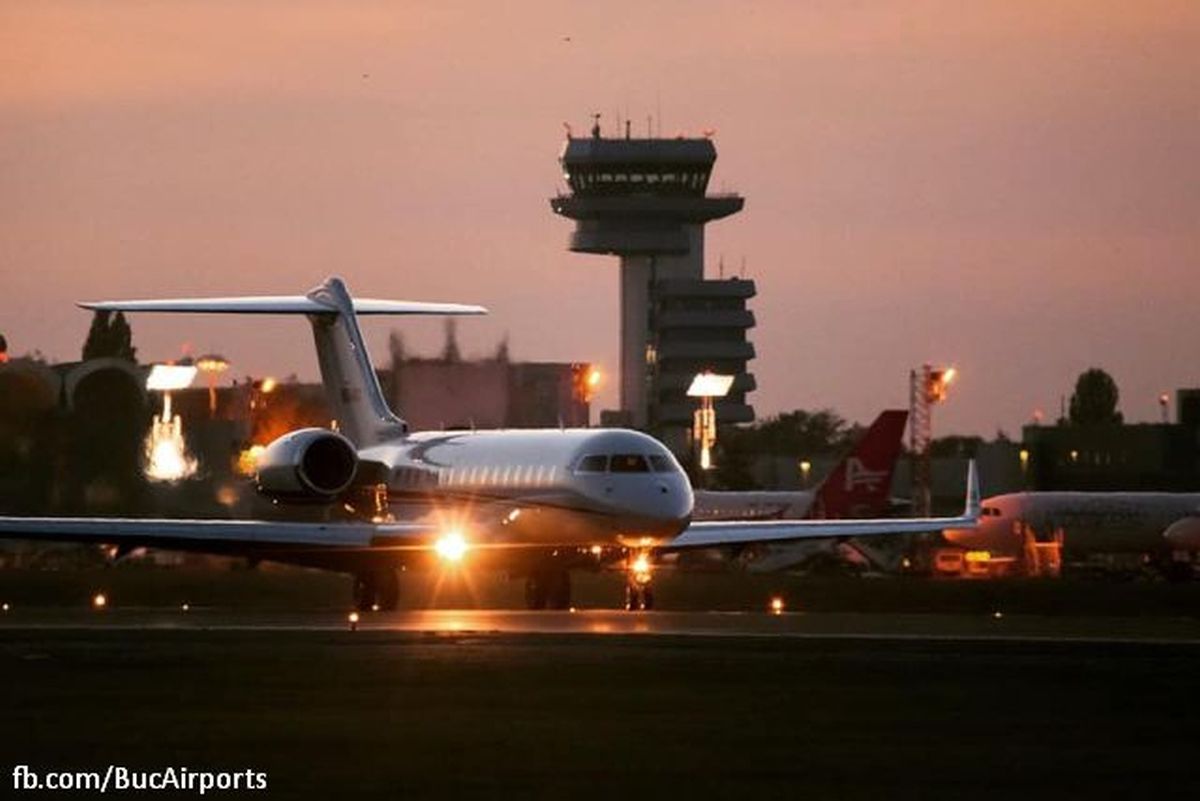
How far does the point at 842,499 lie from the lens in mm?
107000

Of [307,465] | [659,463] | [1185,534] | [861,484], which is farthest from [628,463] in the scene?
[1185,534]

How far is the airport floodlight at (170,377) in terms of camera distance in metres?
107

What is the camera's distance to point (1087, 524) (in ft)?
390

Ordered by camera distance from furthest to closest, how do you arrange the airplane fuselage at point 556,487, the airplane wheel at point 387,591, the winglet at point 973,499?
the winglet at point 973,499 → the airplane wheel at point 387,591 → the airplane fuselage at point 556,487

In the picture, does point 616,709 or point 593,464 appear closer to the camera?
point 616,709

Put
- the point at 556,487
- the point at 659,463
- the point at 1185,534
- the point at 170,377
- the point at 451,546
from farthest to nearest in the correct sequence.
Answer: the point at 1185,534
the point at 170,377
the point at 451,546
the point at 556,487
the point at 659,463

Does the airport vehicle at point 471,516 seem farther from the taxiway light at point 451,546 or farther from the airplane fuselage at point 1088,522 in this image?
the airplane fuselage at point 1088,522

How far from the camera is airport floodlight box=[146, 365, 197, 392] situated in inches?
4219

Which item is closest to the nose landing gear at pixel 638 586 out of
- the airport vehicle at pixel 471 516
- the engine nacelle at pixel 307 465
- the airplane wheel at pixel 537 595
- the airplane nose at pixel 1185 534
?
the airport vehicle at pixel 471 516

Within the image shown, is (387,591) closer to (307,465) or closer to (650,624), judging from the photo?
(307,465)

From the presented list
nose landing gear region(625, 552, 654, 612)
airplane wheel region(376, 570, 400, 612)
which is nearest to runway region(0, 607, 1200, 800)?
nose landing gear region(625, 552, 654, 612)

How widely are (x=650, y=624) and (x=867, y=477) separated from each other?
195ft

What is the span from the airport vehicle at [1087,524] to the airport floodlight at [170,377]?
31.2m

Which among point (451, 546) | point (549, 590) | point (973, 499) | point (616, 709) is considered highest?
point (973, 499)
